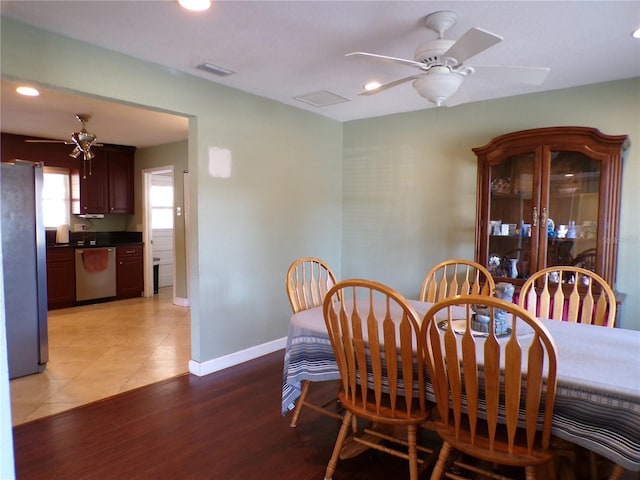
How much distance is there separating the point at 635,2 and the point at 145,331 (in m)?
4.75

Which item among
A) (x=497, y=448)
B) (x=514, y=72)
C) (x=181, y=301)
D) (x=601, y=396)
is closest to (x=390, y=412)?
(x=497, y=448)

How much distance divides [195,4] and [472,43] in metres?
1.33

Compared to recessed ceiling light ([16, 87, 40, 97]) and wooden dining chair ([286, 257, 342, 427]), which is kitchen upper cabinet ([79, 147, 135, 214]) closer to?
recessed ceiling light ([16, 87, 40, 97])

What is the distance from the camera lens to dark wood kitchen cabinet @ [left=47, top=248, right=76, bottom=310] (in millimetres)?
5375

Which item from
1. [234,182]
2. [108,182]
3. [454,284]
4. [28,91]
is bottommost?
[454,284]

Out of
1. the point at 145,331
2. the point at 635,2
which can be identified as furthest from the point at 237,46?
the point at 145,331

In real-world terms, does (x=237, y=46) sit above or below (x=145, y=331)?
above

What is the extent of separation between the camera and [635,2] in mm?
1951

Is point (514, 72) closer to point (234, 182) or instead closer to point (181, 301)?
point (234, 182)

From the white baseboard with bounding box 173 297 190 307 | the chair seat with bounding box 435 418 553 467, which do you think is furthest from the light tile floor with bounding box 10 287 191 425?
the chair seat with bounding box 435 418 553 467

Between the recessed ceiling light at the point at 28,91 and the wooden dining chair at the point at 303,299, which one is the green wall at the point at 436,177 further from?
the recessed ceiling light at the point at 28,91

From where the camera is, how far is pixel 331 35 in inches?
92.6

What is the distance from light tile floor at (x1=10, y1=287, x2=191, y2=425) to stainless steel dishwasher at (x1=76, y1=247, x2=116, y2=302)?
0.26 metres

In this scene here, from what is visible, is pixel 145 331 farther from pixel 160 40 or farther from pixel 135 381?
pixel 160 40
